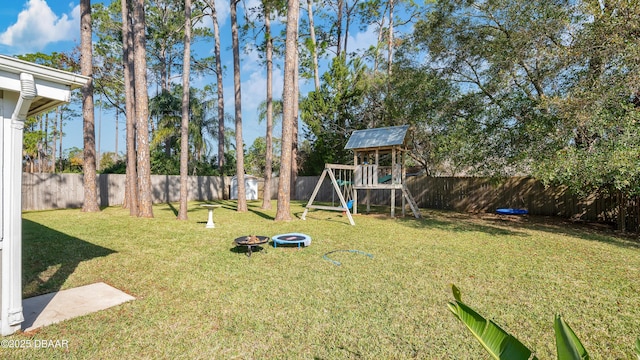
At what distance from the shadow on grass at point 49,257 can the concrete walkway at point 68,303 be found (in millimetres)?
290

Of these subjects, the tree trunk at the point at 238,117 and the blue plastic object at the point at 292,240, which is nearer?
the blue plastic object at the point at 292,240

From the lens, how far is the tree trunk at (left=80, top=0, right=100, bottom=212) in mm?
10883

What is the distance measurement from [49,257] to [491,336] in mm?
6473

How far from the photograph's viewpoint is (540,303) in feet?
11.5

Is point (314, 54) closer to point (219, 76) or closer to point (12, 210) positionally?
Answer: point (219, 76)

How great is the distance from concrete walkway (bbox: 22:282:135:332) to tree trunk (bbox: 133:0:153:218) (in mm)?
6963

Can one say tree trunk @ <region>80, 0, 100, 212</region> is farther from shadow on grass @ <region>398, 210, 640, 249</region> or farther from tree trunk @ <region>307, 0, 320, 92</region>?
shadow on grass @ <region>398, 210, 640, 249</region>

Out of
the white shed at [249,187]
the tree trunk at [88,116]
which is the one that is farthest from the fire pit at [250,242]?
the white shed at [249,187]

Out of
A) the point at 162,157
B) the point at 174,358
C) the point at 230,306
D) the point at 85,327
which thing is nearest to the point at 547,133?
the point at 230,306

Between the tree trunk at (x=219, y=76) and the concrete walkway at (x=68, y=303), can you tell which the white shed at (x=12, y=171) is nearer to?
the concrete walkway at (x=68, y=303)

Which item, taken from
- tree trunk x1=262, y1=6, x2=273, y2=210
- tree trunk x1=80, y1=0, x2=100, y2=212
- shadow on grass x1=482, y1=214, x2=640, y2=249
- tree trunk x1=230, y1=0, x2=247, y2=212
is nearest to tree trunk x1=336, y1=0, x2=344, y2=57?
tree trunk x1=262, y1=6, x2=273, y2=210

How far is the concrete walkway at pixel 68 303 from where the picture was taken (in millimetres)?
3002

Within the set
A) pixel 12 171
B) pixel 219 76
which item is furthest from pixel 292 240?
pixel 219 76

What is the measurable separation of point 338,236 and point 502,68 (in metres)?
6.83
